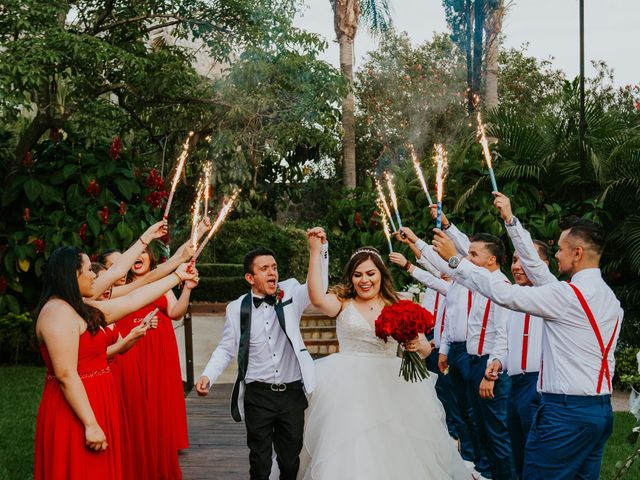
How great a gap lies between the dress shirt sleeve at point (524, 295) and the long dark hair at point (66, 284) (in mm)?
2157

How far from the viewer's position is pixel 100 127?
14.3 metres

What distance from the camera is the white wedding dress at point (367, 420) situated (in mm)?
6301

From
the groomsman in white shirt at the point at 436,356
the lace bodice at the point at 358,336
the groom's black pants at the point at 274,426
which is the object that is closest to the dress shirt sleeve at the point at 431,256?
the lace bodice at the point at 358,336

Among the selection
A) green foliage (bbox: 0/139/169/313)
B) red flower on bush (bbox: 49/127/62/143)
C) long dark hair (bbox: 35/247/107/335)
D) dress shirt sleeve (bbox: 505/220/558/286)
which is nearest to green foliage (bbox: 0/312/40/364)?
green foliage (bbox: 0/139/169/313)

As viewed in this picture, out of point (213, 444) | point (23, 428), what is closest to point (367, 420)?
point (213, 444)

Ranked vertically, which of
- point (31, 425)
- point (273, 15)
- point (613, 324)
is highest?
point (273, 15)

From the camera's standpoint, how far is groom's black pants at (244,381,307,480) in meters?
6.30

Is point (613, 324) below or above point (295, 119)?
below

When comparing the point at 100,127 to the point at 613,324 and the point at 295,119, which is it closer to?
the point at 295,119

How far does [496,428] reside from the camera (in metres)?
7.57

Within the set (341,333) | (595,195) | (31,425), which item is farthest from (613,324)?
(595,195)

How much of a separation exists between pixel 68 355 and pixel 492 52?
67.3ft

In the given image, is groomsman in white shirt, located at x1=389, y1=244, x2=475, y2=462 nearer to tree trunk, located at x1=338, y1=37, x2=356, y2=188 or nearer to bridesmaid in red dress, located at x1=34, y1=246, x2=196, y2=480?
bridesmaid in red dress, located at x1=34, y1=246, x2=196, y2=480

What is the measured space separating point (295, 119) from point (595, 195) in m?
5.87
